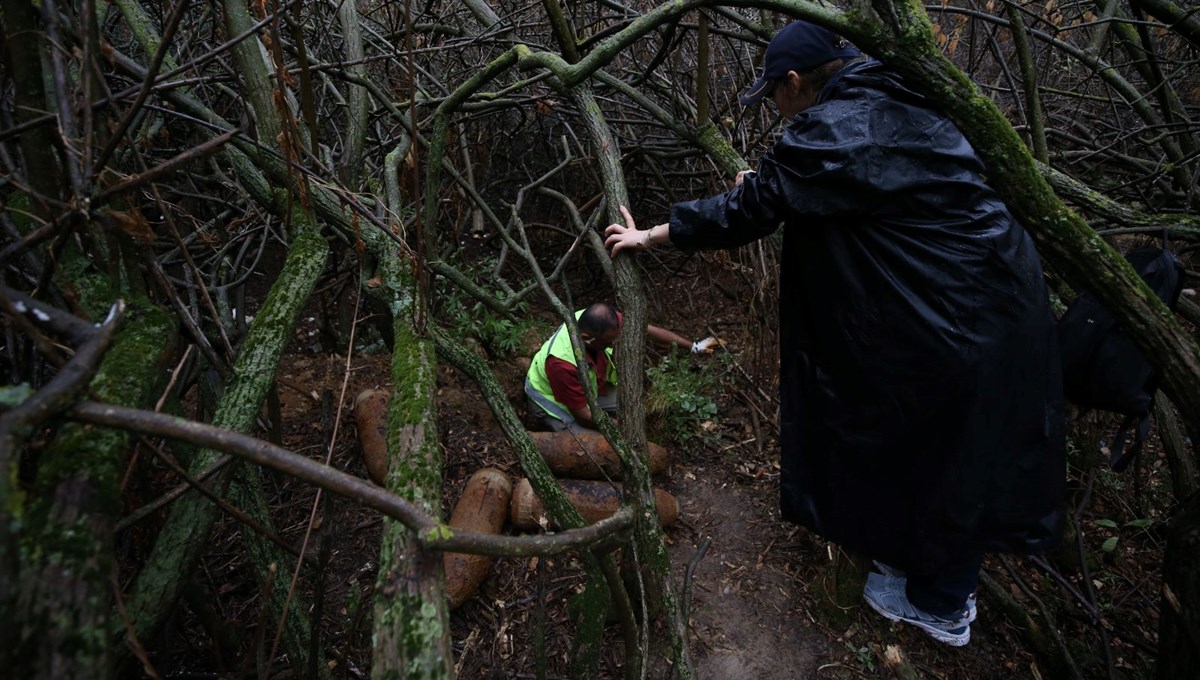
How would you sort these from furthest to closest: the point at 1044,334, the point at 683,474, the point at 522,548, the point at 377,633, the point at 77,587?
the point at 683,474
the point at 1044,334
the point at 522,548
the point at 377,633
the point at 77,587

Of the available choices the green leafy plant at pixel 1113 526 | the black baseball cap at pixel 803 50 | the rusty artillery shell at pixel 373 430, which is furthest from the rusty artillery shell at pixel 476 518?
the green leafy plant at pixel 1113 526

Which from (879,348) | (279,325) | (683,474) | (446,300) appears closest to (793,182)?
(879,348)

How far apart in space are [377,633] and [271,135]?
166cm

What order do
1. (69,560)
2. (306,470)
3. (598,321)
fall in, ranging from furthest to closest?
(598,321)
(306,470)
(69,560)

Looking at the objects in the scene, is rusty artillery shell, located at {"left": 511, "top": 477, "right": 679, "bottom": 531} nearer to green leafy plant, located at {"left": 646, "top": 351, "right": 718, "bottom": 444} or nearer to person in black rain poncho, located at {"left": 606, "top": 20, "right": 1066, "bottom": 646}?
Result: green leafy plant, located at {"left": 646, "top": 351, "right": 718, "bottom": 444}

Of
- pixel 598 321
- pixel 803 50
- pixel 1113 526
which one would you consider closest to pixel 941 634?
pixel 1113 526

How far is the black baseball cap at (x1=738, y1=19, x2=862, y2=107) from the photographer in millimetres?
1948

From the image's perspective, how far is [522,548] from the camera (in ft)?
3.02

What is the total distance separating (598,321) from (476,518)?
1.22 meters

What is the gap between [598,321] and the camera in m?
3.30

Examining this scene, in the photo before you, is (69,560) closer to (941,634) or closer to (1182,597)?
(1182,597)

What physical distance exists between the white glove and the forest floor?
A: 1.06 m

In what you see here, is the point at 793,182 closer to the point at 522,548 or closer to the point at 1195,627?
the point at 522,548

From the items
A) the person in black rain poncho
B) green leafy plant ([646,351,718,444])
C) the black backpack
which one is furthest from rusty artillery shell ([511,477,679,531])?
the black backpack
